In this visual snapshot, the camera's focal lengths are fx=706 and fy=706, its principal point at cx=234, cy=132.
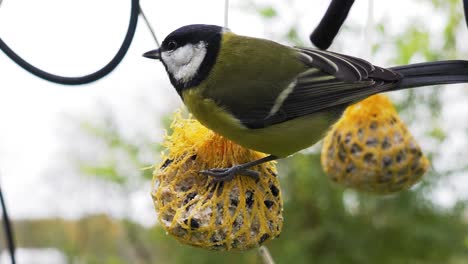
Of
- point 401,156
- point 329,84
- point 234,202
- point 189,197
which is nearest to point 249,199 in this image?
point 234,202

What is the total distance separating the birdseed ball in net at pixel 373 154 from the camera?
7.82 feet

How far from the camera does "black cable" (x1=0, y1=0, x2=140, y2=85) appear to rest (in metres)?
1.69

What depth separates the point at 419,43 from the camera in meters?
3.33

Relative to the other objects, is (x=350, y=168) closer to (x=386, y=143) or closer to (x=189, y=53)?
(x=386, y=143)

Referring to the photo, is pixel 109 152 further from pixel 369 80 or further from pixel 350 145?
pixel 369 80

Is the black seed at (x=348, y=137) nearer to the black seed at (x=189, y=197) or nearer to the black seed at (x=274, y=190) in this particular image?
the black seed at (x=274, y=190)

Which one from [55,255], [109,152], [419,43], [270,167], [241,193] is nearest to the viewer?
[241,193]

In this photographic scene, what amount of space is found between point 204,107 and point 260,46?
26 centimetres

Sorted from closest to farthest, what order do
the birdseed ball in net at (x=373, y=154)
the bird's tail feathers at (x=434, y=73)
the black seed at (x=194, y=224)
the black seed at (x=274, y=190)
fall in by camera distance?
the black seed at (x=194, y=224)
the black seed at (x=274, y=190)
the bird's tail feathers at (x=434, y=73)
the birdseed ball in net at (x=373, y=154)

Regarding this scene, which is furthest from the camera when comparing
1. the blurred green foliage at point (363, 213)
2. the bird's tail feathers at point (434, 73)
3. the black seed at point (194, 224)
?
the blurred green foliage at point (363, 213)

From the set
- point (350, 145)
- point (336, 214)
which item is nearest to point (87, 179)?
point (336, 214)

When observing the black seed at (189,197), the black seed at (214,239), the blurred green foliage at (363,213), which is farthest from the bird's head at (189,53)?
the blurred green foliage at (363,213)

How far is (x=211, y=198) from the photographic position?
170 cm

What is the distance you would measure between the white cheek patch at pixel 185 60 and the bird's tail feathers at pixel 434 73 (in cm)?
56
